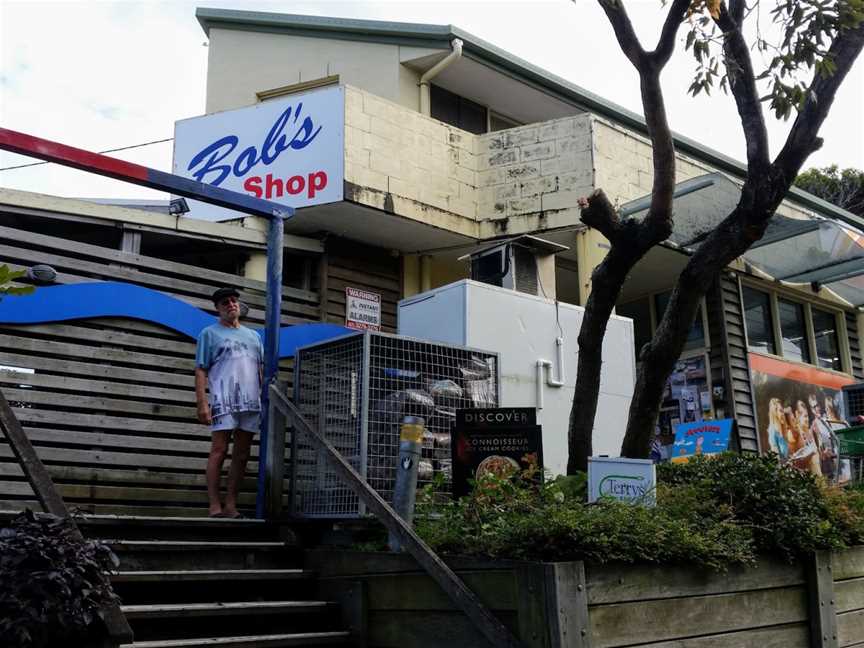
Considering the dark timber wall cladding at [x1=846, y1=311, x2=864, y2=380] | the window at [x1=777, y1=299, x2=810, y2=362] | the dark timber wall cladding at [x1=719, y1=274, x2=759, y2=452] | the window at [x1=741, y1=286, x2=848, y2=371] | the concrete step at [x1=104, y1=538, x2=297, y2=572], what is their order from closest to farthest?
1. the concrete step at [x1=104, y1=538, x2=297, y2=572]
2. the dark timber wall cladding at [x1=719, y1=274, x2=759, y2=452]
3. the window at [x1=741, y1=286, x2=848, y2=371]
4. the window at [x1=777, y1=299, x2=810, y2=362]
5. the dark timber wall cladding at [x1=846, y1=311, x2=864, y2=380]

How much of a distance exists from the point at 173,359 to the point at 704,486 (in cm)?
509

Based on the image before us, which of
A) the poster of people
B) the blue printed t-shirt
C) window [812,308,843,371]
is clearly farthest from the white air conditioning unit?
window [812,308,843,371]

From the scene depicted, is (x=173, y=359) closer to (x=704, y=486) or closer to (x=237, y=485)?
(x=237, y=485)

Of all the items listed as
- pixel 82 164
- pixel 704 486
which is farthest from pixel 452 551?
pixel 82 164

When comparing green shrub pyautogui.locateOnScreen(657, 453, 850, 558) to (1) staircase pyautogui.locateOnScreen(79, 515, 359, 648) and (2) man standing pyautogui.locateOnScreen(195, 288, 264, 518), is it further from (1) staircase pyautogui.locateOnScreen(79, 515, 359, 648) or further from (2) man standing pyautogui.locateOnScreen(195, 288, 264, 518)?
(2) man standing pyautogui.locateOnScreen(195, 288, 264, 518)

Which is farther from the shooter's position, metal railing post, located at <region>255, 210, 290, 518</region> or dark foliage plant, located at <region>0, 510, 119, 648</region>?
metal railing post, located at <region>255, 210, 290, 518</region>

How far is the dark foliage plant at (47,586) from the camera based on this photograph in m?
3.63

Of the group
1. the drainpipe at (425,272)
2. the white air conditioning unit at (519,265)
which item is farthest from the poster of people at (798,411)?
the white air conditioning unit at (519,265)

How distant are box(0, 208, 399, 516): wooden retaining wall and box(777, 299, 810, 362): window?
9806 millimetres

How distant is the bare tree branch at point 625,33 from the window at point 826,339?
35.5 feet

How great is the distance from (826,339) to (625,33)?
1139cm

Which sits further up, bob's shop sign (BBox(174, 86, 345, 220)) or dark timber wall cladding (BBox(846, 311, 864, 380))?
bob's shop sign (BBox(174, 86, 345, 220))

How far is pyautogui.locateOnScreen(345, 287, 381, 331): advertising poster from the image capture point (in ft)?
36.7

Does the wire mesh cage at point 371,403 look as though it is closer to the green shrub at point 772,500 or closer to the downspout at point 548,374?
the green shrub at point 772,500
